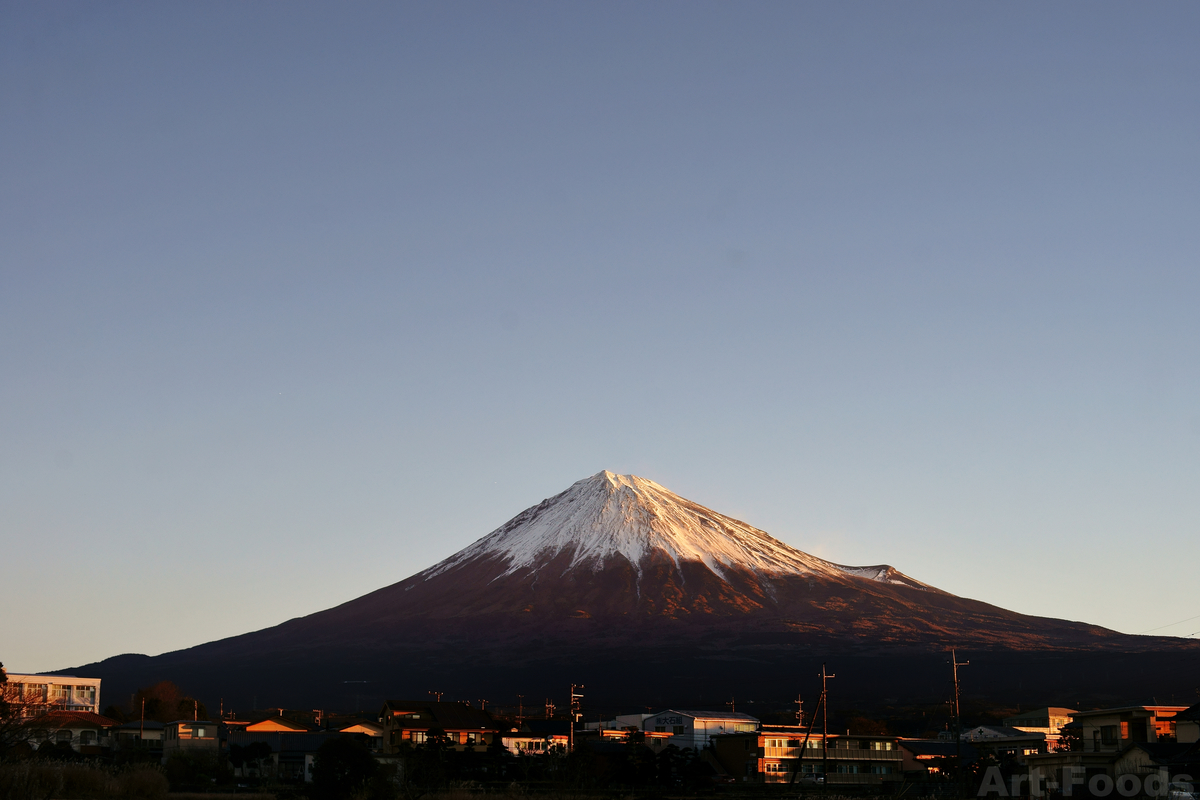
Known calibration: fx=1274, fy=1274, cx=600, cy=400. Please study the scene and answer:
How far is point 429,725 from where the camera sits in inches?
2997

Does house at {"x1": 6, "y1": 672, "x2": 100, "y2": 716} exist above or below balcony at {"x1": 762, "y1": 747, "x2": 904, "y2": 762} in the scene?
above

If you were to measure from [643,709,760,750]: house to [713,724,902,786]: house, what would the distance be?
1087cm

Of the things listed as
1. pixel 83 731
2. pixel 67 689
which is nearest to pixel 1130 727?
pixel 83 731

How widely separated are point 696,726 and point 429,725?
17.4 meters

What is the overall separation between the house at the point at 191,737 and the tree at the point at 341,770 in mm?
31710

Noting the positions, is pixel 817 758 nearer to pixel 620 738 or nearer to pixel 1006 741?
pixel 1006 741

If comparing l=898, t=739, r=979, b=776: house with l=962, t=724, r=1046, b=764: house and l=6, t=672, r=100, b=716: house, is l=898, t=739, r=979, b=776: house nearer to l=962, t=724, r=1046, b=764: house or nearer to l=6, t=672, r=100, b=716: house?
A: l=962, t=724, r=1046, b=764: house

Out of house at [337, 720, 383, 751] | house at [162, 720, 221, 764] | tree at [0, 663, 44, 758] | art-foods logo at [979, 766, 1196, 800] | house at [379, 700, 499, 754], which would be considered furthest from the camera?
house at [337, 720, 383, 751]

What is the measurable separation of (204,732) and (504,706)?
75031mm

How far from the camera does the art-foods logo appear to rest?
131ft

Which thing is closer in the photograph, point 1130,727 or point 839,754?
point 1130,727

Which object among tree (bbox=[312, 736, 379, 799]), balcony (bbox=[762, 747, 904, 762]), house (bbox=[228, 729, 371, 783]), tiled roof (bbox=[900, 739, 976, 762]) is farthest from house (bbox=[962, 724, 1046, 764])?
house (bbox=[228, 729, 371, 783])

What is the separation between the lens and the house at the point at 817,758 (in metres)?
65.2

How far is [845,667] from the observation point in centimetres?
16475
